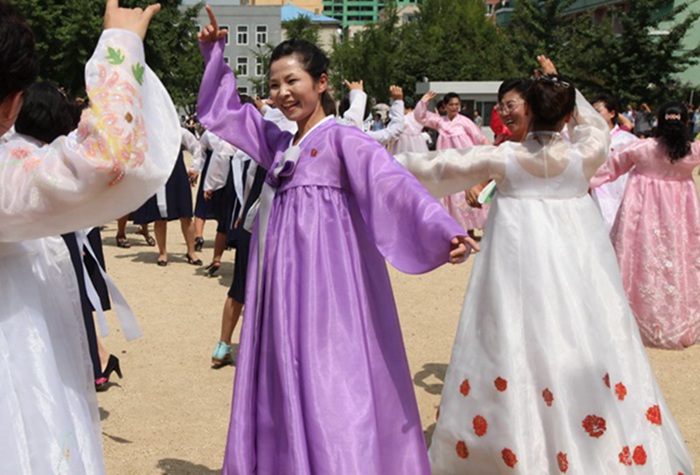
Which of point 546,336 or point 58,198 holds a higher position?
point 58,198

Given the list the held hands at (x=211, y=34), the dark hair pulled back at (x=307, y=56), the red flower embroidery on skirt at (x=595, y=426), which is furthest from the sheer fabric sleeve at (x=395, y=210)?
the red flower embroidery on skirt at (x=595, y=426)

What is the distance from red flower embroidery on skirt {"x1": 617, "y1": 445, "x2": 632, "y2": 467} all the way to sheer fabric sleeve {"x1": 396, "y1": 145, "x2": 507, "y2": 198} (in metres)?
1.32

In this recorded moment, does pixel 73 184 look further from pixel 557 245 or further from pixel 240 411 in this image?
pixel 557 245

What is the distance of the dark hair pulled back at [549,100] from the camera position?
423 centimetres

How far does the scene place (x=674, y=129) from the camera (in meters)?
6.61

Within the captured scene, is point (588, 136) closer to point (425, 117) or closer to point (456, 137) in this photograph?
point (456, 137)

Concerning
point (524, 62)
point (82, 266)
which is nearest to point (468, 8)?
point (524, 62)

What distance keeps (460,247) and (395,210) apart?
12.4 inches

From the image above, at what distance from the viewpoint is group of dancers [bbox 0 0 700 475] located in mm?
2045

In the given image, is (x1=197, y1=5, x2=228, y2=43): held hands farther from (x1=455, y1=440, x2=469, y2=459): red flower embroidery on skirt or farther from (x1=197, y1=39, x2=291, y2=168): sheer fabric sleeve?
(x1=455, y1=440, x2=469, y2=459): red flower embroidery on skirt

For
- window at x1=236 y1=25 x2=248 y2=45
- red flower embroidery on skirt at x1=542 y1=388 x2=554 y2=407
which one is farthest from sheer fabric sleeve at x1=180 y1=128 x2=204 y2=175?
window at x1=236 y1=25 x2=248 y2=45

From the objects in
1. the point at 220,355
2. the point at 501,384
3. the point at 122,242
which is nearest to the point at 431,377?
the point at 220,355

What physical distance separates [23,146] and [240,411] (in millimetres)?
1633

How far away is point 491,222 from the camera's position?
170 inches
